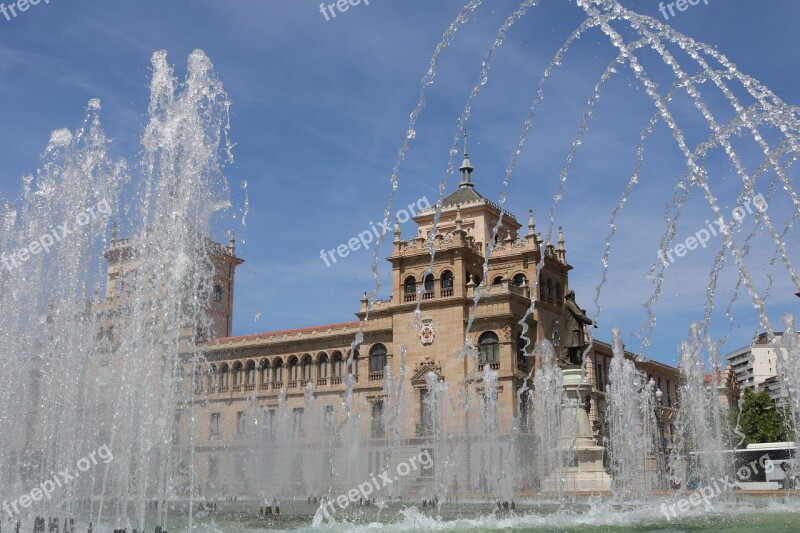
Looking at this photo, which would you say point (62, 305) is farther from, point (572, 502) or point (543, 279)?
point (543, 279)

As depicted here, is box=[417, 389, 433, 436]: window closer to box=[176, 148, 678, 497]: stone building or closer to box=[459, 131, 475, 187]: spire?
box=[176, 148, 678, 497]: stone building

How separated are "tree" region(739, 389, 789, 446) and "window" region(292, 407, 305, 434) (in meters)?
32.2

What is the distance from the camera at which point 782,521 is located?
15523 mm

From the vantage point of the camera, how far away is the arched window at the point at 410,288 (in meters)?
46.6

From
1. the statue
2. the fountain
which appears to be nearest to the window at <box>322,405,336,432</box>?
the fountain

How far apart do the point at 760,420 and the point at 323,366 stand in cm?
3223

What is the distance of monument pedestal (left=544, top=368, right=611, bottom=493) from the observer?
29.2m

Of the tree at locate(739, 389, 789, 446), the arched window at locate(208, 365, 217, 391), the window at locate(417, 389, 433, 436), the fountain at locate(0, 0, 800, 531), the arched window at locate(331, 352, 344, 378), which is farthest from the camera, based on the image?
the tree at locate(739, 389, 789, 446)

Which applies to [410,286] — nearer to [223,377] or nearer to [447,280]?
[447,280]

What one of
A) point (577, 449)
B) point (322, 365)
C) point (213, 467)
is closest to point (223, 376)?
point (213, 467)

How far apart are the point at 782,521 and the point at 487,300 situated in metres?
28.2

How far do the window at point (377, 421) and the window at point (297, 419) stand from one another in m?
4.68

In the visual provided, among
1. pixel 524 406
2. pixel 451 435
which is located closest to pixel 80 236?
pixel 451 435

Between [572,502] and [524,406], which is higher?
[524,406]
